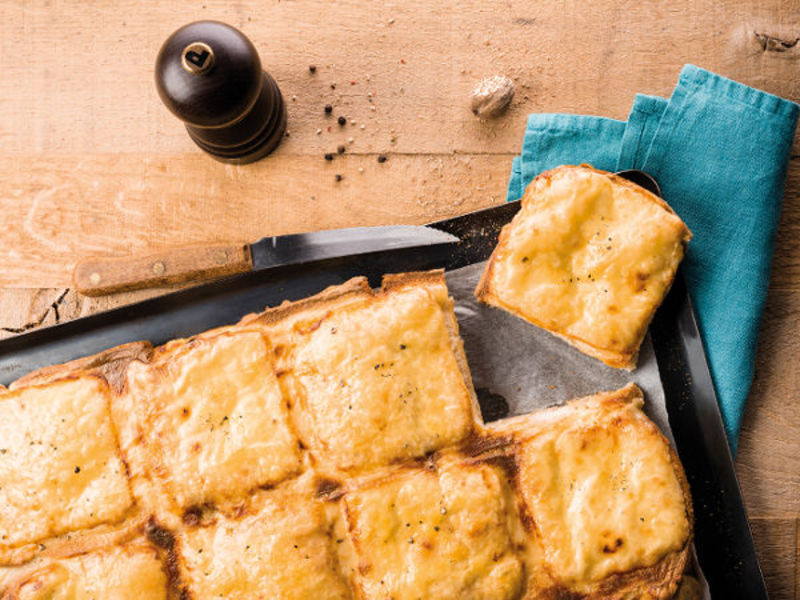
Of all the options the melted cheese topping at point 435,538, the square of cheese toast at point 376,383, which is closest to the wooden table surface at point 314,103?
the square of cheese toast at point 376,383

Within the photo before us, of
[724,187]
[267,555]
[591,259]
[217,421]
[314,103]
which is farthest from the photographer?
[314,103]

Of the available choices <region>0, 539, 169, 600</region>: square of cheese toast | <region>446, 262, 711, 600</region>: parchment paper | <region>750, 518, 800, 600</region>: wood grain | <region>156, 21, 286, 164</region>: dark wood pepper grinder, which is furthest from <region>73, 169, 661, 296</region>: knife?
<region>750, 518, 800, 600</region>: wood grain

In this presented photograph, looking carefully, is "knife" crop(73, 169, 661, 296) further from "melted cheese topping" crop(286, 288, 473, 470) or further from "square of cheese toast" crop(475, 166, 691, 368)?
"melted cheese topping" crop(286, 288, 473, 470)

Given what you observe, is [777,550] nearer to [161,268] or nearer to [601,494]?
[601,494]

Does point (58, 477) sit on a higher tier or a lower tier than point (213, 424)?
lower

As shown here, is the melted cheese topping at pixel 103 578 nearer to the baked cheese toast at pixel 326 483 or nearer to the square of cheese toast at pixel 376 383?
the baked cheese toast at pixel 326 483

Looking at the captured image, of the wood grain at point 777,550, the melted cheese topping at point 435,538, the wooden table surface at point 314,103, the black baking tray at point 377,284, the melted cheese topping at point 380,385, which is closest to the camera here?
the melted cheese topping at point 435,538

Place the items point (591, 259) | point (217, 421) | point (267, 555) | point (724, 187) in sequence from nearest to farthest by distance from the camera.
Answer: point (267, 555), point (217, 421), point (591, 259), point (724, 187)

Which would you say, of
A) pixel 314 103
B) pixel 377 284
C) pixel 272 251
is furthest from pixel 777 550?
pixel 314 103
